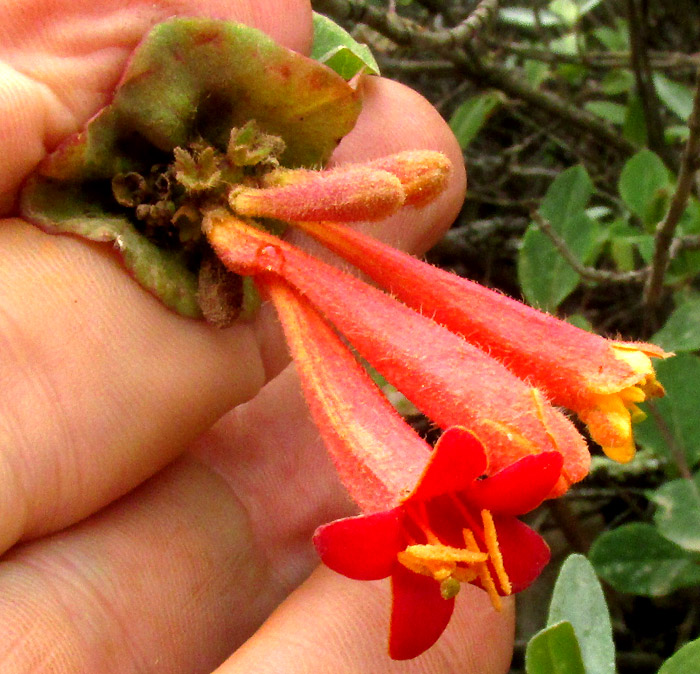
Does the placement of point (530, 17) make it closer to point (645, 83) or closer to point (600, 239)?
point (645, 83)

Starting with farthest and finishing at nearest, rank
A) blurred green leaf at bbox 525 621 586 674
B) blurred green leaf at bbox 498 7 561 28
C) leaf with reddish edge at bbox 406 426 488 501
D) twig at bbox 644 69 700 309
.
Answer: blurred green leaf at bbox 498 7 561 28, twig at bbox 644 69 700 309, blurred green leaf at bbox 525 621 586 674, leaf with reddish edge at bbox 406 426 488 501

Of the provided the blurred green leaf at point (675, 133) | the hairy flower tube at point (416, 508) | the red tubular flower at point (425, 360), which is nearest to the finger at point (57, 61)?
the red tubular flower at point (425, 360)

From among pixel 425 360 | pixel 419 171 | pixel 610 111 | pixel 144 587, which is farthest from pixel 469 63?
pixel 144 587

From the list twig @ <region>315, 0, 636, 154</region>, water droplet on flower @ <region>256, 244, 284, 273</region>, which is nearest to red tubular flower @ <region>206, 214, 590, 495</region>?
water droplet on flower @ <region>256, 244, 284, 273</region>

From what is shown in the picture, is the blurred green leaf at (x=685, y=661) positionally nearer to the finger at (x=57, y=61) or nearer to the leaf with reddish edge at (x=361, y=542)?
the leaf with reddish edge at (x=361, y=542)

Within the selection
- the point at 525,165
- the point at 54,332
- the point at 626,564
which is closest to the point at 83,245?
the point at 54,332

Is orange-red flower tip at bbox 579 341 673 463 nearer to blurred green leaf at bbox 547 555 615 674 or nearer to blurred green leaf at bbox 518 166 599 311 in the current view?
blurred green leaf at bbox 547 555 615 674
